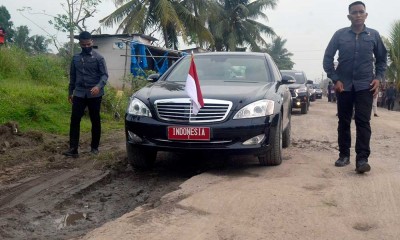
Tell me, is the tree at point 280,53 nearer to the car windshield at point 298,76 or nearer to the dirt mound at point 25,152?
the car windshield at point 298,76

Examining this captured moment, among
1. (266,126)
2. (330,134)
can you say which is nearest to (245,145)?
(266,126)

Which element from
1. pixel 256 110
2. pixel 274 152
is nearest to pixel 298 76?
pixel 274 152

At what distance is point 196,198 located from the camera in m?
4.33

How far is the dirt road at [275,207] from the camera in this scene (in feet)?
11.4

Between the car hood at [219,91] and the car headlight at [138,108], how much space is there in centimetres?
7

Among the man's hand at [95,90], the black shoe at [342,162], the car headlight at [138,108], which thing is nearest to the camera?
the car headlight at [138,108]

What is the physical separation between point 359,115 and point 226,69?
1939 mm

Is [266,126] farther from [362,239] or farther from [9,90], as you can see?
[9,90]

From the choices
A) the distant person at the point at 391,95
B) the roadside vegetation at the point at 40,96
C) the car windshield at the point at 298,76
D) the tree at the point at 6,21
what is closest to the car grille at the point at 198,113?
the roadside vegetation at the point at 40,96

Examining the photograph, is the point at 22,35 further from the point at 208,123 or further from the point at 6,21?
the point at 208,123

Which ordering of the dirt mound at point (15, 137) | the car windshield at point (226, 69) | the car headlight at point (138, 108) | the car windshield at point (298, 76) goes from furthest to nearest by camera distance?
the car windshield at point (298, 76) → the dirt mound at point (15, 137) → the car windshield at point (226, 69) → the car headlight at point (138, 108)

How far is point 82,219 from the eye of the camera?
412 cm

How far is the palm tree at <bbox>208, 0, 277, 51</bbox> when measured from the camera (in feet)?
119

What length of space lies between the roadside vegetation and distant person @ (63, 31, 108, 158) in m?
2.32
